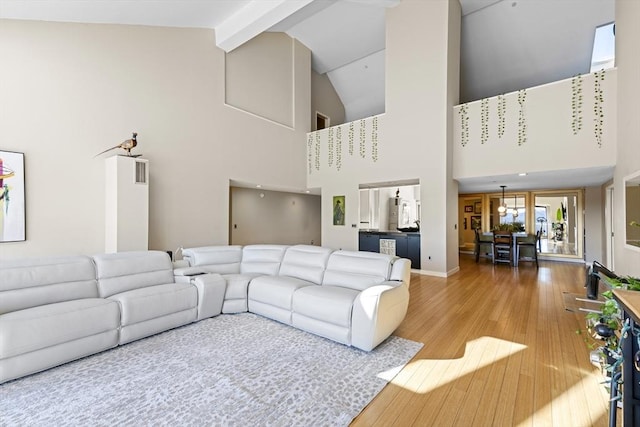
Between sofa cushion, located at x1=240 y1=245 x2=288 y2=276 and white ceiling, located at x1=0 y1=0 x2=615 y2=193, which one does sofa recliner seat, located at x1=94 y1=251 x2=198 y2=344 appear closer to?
sofa cushion, located at x1=240 y1=245 x2=288 y2=276

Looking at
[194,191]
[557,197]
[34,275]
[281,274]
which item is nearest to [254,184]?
[194,191]

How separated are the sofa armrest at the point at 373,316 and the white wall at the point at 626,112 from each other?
3.40 metres

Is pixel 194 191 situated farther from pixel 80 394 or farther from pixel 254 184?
pixel 80 394

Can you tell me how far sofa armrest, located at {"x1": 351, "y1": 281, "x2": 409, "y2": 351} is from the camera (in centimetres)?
250

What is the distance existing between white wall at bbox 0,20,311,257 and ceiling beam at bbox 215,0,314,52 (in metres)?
0.36

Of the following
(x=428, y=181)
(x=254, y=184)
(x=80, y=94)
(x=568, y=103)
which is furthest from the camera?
(x=254, y=184)

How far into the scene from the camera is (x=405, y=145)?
6516 millimetres

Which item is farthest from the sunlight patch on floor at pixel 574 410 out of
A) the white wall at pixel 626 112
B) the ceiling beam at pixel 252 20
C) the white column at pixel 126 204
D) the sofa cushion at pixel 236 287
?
the ceiling beam at pixel 252 20

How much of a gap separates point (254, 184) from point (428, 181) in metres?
4.07

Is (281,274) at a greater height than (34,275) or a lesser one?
lesser

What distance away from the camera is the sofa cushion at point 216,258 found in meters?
4.06

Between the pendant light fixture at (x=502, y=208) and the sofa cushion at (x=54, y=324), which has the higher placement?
the pendant light fixture at (x=502, y=208)

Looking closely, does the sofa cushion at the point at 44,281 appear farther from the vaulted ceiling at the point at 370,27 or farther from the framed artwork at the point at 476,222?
the framed artwork at the point at 476,222

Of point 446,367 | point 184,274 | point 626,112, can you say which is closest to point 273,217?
point 184,274
